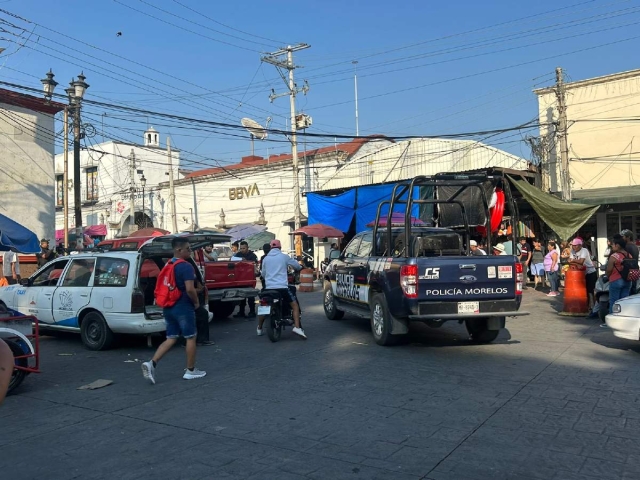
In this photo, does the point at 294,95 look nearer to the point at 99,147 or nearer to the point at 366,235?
the point at 366,235

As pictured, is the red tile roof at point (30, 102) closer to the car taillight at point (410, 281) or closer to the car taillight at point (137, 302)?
the car taillight at point (137, 302)

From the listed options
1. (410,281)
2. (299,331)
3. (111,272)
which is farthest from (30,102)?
(410,281)

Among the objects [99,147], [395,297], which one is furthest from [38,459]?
[99,147]

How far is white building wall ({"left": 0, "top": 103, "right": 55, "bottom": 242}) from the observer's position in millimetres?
20969

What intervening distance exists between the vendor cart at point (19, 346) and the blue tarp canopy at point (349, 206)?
52.3 ft

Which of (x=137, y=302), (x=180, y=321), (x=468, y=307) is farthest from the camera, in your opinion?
(x=137, y=302)

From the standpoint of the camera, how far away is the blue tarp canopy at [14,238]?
35.2 ft

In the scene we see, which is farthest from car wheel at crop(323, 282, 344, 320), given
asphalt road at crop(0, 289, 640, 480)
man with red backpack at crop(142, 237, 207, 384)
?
man with red backpack at crop(142, 237, 207, 384)

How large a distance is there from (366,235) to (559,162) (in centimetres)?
1159

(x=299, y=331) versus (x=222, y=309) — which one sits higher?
(x=222, y=309)

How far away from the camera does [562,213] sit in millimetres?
15891

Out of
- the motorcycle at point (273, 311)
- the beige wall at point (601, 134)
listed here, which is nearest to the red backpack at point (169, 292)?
the motorcycle at point (273, 311)

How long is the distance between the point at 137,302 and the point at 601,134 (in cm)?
1645

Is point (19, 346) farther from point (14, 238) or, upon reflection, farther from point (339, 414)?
point (14, 238)
